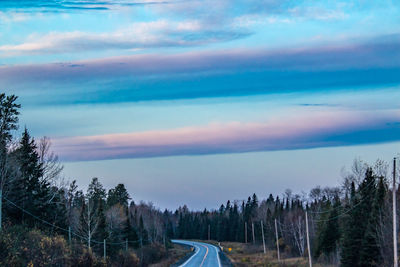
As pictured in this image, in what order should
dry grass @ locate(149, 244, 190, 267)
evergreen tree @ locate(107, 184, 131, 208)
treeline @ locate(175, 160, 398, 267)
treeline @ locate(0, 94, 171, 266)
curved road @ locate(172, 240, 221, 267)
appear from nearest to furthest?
treeline @ locate(0, 94, 171, 266) < treeline @ locate(175, 160, 398, 267) < curved road @ locate(172, 240, 221, 267) < dry grass @ locate(149, 244, 190, 267) < evergreen tree @ locate(107, 184, 131, 208)

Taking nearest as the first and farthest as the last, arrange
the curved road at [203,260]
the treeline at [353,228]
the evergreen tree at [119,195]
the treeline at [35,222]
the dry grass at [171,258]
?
the treeline at [35,222], the treeline at [353,228], the curved road at [203,260], the dry grass at [171,258], the evergreen tree at [119,195]

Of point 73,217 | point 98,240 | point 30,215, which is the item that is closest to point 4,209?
point 30,215

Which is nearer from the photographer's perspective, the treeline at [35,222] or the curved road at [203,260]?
the treeline at [35,222]

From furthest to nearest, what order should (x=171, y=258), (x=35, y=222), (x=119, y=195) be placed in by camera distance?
(x=119, y=195) < (x=171, y=258) < (x=35, y=222)

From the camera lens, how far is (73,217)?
216ft

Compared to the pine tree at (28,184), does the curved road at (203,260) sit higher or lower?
lower

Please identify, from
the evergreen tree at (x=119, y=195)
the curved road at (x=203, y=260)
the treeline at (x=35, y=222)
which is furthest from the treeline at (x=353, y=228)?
the evergreen tree at (x=119, y=195)

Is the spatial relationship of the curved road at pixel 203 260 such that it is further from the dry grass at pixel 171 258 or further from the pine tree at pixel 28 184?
the pine tree at pixel 28 184

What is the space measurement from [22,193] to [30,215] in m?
2.16

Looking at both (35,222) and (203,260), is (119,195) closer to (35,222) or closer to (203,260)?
(203,260)

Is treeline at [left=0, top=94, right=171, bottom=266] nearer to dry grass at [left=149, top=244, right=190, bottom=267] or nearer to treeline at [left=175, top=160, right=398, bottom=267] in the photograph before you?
dry grass at [left=149, top=244, right=190, bottom=267]

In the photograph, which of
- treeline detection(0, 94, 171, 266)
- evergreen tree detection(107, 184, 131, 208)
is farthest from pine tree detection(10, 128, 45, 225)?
evergreen tree detection(107, 184, 131, 208)

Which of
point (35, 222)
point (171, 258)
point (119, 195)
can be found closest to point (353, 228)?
point (35, 222)

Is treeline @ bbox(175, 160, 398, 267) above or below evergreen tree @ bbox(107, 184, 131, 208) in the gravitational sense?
below
